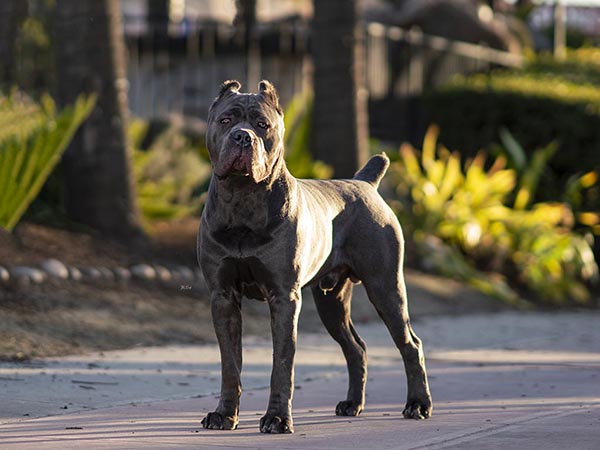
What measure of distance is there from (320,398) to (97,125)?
5402mm

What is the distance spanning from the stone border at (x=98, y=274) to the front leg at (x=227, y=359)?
3.56 m

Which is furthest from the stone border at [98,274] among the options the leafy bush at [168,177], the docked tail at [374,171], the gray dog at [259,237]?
the gray dog at [259,237]

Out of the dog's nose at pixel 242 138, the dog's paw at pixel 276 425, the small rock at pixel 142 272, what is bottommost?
the small rock at pixel 142 272

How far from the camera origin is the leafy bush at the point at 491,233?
16.2m

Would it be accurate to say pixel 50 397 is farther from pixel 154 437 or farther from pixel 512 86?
pixel 512 86

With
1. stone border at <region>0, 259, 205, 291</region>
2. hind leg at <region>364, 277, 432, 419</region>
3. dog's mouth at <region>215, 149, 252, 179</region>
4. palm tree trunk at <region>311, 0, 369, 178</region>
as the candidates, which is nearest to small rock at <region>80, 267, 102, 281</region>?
stone border at <region>0, 259, 205, 291</region>

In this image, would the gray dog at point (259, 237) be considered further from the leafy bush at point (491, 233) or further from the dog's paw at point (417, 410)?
the leafy bush at point (491, 233)

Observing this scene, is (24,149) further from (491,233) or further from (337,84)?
(491,233)

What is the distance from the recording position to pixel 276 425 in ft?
21.9

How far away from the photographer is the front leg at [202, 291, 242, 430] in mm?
6832

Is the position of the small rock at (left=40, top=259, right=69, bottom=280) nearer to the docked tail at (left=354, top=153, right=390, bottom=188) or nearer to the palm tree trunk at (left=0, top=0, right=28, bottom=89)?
the palm tree trunk at (left=0, top=0, right=28, bottom=89)

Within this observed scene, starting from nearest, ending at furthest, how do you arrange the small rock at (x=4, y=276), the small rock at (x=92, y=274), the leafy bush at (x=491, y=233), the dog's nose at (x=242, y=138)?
the dog's nose at (x=242, y=138) → the small rock at (x=4, y=276) → the small rock at (x=92, y=274) → the leafy bush at (x=491, y=233)

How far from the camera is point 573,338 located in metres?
12.2

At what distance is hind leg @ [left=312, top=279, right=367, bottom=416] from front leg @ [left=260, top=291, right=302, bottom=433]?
34.6 inches
